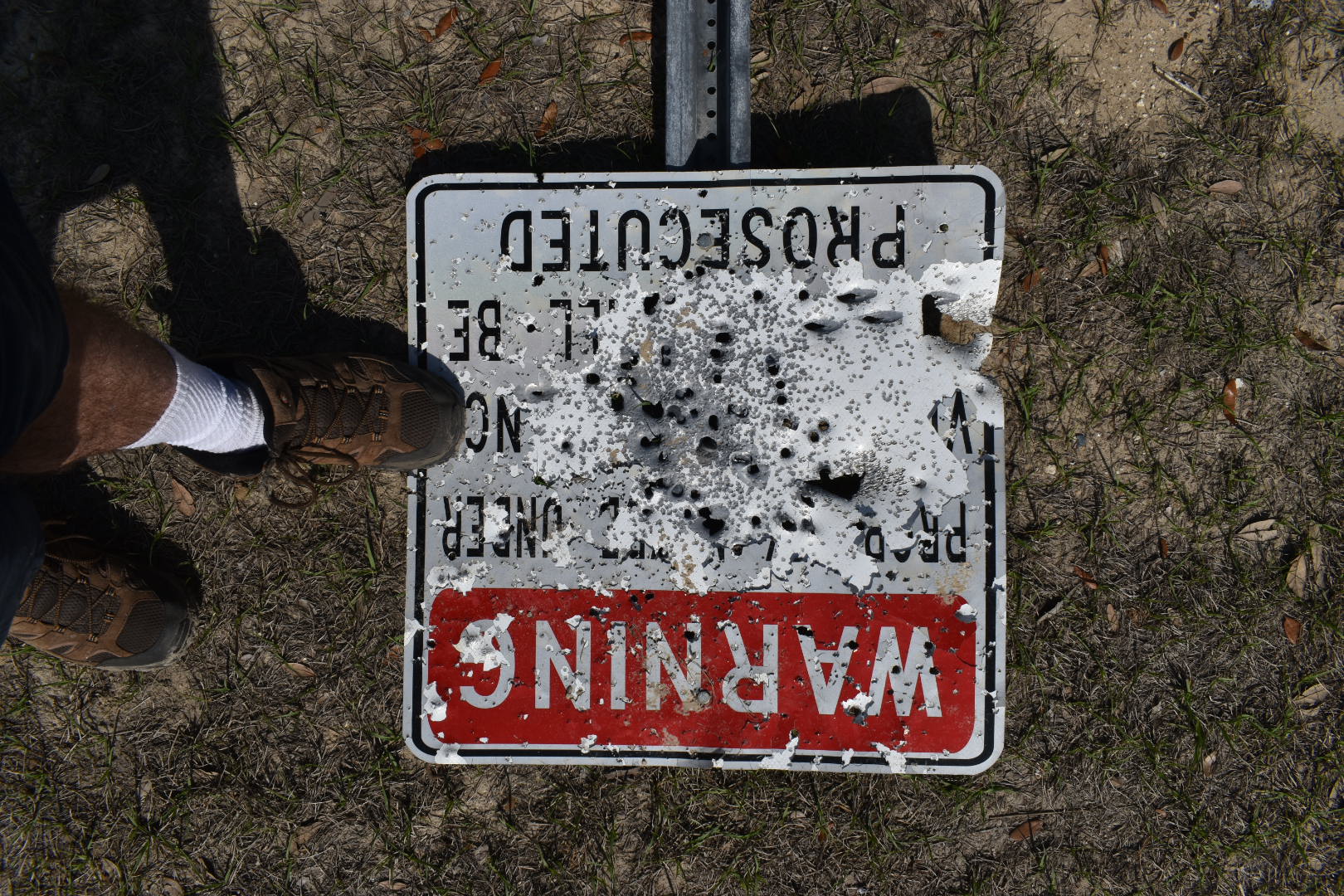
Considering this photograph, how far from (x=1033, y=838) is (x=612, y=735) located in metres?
1.28

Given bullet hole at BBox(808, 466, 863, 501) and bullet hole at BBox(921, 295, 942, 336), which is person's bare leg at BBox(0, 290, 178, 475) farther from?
bullet hole at BBox(921, 295, 942, 336)

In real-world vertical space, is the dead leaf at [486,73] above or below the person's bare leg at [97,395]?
above

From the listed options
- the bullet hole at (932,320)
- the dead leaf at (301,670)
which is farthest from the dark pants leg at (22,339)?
the bullet hole at (932,320)

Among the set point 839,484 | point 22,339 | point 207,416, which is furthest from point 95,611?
point 839,484

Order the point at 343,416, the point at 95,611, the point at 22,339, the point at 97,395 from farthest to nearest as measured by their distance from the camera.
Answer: the point at 95,611 < the point at 343,416 < the point at 97,395 < the point at 22,339

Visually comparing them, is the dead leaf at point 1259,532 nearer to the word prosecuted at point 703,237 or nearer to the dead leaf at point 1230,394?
the dead leaf at point 1230,394

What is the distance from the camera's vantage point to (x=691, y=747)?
2.04 m

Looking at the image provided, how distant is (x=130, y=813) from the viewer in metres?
2.25

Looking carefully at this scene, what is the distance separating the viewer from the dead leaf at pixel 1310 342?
2.22 meters

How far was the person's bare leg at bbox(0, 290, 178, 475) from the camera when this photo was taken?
1601 millimetres

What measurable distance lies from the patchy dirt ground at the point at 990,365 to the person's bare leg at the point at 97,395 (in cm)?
55

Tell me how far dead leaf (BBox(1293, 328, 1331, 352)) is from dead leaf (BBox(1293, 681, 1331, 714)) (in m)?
0.98

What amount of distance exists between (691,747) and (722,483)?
725mm

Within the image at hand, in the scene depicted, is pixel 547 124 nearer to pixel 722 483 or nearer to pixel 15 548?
pixel 722 483
